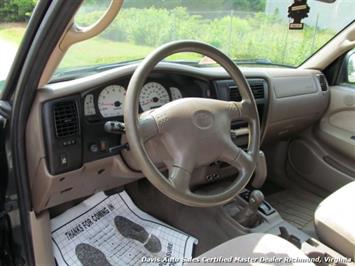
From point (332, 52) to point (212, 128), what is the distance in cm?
147

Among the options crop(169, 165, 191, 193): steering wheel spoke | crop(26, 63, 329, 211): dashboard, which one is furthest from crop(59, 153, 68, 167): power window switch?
crop(169, 165, 191, 193): steering wheel spoke

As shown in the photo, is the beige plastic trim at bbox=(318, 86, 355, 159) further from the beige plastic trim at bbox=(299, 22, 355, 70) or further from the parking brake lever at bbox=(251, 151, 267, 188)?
the parking brake lever at bbox=(251, 151, 267, 188)

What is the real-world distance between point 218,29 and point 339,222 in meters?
1.12

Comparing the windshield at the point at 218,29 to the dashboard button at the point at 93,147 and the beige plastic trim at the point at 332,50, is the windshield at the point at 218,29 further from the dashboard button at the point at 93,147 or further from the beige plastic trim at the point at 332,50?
the dashboard button at the point at 93,147

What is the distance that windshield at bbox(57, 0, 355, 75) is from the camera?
1.48m

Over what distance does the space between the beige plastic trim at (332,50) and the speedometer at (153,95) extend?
1.28 metres

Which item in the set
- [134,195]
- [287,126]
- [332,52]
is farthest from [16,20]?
[332,52]

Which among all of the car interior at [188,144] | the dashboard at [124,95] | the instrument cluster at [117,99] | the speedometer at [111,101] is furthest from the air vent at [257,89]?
the speedometer at [111,101]

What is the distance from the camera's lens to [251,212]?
1.73 meters

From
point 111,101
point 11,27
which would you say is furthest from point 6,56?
point 111,101

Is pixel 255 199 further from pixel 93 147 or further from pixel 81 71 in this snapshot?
pixel 81 71

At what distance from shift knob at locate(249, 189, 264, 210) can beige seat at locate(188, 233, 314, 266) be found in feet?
1.23

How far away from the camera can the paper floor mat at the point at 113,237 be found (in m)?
1.62

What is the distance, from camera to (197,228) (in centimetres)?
181
